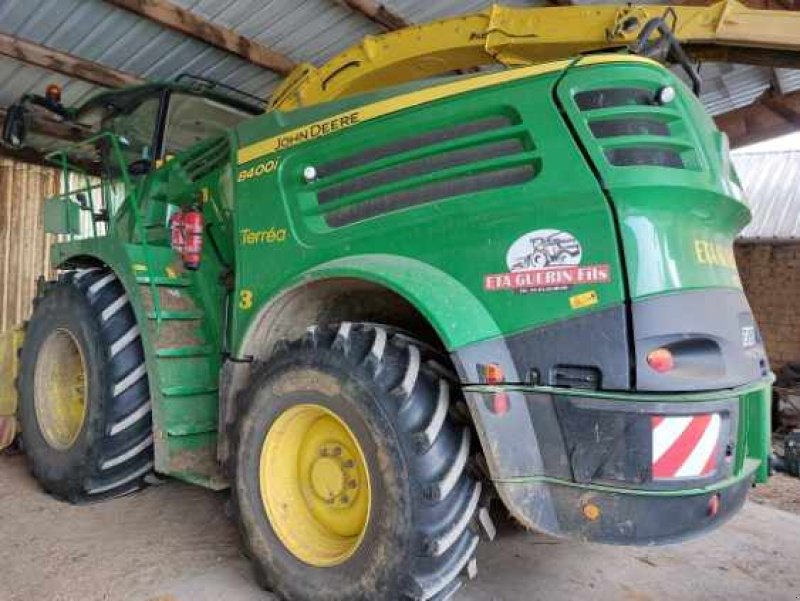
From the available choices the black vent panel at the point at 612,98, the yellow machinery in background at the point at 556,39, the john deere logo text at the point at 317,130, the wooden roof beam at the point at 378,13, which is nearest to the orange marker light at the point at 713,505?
the black vent panel at the point at 612,98

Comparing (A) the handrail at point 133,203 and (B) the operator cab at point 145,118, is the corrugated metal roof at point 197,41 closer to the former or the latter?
(B) the operator cab at point 145,118

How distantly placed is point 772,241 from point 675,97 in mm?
8945

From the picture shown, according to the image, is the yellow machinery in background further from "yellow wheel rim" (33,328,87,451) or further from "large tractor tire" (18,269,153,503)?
"yellow wheel rim" (33,328,87,451)

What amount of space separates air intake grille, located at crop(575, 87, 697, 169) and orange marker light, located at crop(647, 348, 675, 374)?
58 cm

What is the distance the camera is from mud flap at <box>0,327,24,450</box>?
4219mm

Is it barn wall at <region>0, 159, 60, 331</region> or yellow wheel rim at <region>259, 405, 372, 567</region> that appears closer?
yellow wheel rim at <region>259, 405, 372, 567</region>

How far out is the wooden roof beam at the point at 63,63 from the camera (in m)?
5.05

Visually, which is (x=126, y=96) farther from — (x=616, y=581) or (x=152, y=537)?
(x=616, y=581)

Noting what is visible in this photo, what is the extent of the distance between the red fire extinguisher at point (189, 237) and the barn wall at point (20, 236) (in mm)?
6106

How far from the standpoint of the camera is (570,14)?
2934 mm

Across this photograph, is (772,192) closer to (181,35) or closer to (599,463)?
(181,35)

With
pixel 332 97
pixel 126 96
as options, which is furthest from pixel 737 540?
pixel 126 96

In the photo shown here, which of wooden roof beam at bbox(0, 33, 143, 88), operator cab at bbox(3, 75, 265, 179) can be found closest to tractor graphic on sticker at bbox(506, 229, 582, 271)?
operator cab at bbox(3, 75, 265, 179)

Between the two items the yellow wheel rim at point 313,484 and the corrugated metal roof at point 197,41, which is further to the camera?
the corrugated metal roof at point 197,41
